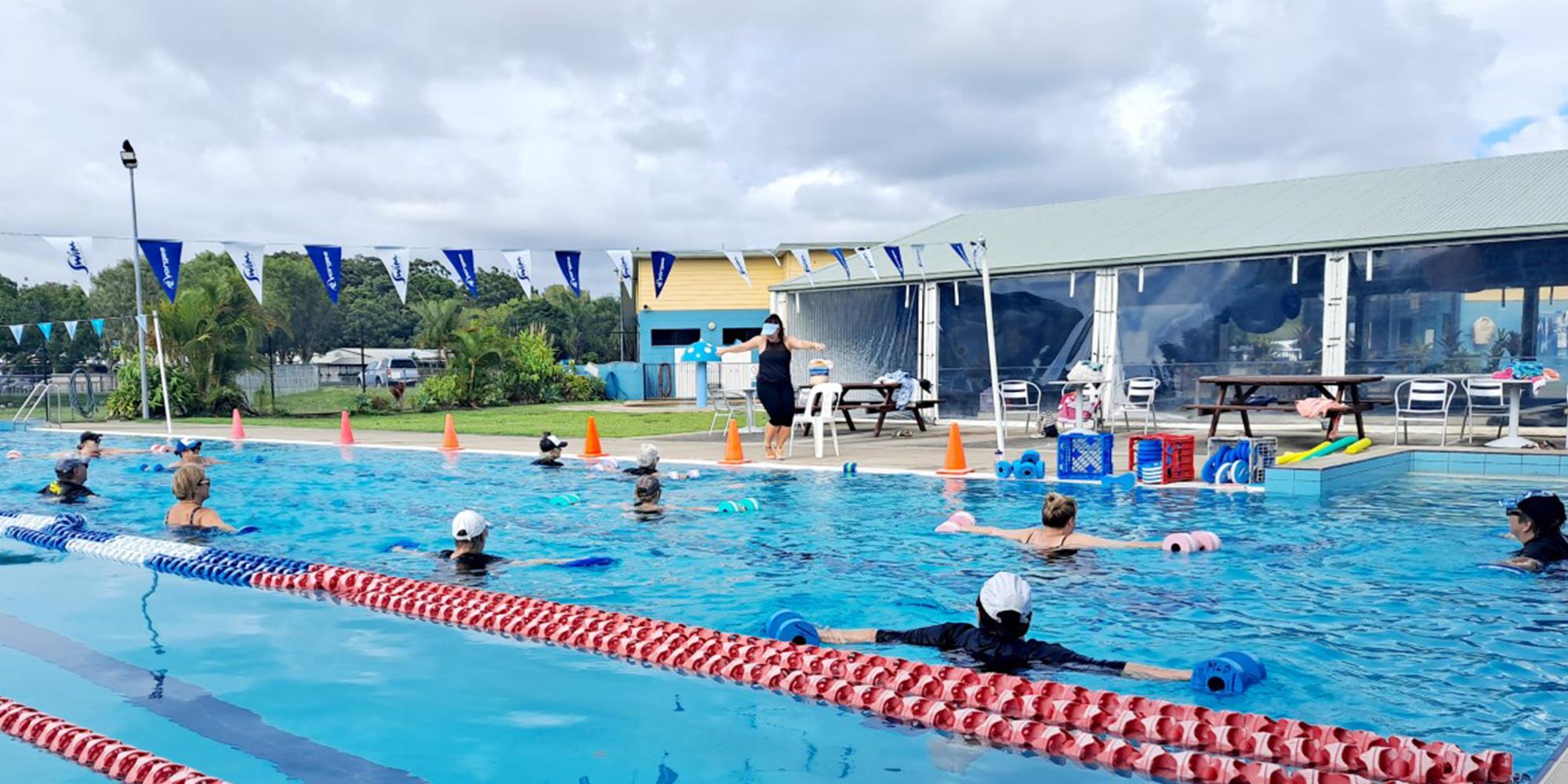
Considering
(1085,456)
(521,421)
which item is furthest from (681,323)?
(1085,456)

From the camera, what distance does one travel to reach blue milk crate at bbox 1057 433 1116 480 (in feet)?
36.2

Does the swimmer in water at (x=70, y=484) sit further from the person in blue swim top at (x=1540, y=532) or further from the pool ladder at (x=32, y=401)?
the pool ladder at (x=32, y=401)

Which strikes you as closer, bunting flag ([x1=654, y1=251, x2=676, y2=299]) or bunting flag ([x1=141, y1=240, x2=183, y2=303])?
bunting flag ([x1=141, y1=240, x2=183, y2=303])

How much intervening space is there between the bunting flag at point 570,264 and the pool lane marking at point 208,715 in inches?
416

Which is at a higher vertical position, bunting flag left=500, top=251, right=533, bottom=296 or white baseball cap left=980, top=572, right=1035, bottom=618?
bunting flag left=500, top=251, right=533, bottom=296

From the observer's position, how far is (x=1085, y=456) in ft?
36.6

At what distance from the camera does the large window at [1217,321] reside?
53.2 feet

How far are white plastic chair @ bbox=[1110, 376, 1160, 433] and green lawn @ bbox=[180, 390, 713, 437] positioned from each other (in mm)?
7479

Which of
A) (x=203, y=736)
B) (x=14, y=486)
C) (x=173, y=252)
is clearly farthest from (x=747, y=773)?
(x=173, y=252)

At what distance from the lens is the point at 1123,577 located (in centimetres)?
675

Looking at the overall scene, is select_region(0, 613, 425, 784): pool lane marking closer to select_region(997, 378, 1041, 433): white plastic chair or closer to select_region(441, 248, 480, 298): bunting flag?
select_region(441, 248, 480, 298): bunting flag

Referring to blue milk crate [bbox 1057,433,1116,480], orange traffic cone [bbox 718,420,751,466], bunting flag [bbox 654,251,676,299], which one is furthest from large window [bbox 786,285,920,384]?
blue milk crate [bbox 1057,433,1116,480]

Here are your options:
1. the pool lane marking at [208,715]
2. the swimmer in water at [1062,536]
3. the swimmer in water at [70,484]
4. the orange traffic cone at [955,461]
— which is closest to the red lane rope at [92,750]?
the pool lane marking at [208,715]

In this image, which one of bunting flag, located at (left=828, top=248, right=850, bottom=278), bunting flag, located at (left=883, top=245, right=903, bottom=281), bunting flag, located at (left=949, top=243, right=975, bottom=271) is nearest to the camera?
bunting flag, located at (left=949, top=243, right=975, bottom=271)
